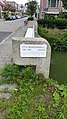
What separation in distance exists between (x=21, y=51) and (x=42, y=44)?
52 centimetres

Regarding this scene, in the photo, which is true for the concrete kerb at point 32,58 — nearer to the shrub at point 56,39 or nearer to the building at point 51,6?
the shrub at point 56,39

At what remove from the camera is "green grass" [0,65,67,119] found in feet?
9.96

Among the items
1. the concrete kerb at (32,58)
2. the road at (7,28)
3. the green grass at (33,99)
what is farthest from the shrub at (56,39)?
the green grass at (33,99)

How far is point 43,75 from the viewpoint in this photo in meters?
Answer: 4.43

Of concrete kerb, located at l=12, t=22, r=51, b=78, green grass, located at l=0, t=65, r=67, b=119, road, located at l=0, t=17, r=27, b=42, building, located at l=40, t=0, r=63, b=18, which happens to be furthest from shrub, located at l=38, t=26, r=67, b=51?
building, located at l=40, t=0, r=63, b=18

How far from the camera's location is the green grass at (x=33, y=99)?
9.96 feet

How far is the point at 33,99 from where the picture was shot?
3.47 metres

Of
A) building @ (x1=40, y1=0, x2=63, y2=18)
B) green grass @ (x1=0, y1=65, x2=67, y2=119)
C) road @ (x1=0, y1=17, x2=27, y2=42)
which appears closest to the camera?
green grass @ (x1=0, y1=65, x2=67, y2=119)

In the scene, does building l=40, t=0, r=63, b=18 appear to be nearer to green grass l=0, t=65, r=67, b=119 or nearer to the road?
the road

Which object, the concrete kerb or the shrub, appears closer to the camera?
the concrete kerb

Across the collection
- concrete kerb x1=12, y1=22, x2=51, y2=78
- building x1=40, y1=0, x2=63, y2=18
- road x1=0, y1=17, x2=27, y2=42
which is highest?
building x1=40, y1=0, x2=63, y2=18

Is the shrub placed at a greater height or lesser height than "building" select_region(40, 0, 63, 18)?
lesser

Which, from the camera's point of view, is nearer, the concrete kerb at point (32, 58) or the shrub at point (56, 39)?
the concrete kerb at point (32, 58)

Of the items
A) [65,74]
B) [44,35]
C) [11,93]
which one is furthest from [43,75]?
[44,35]
